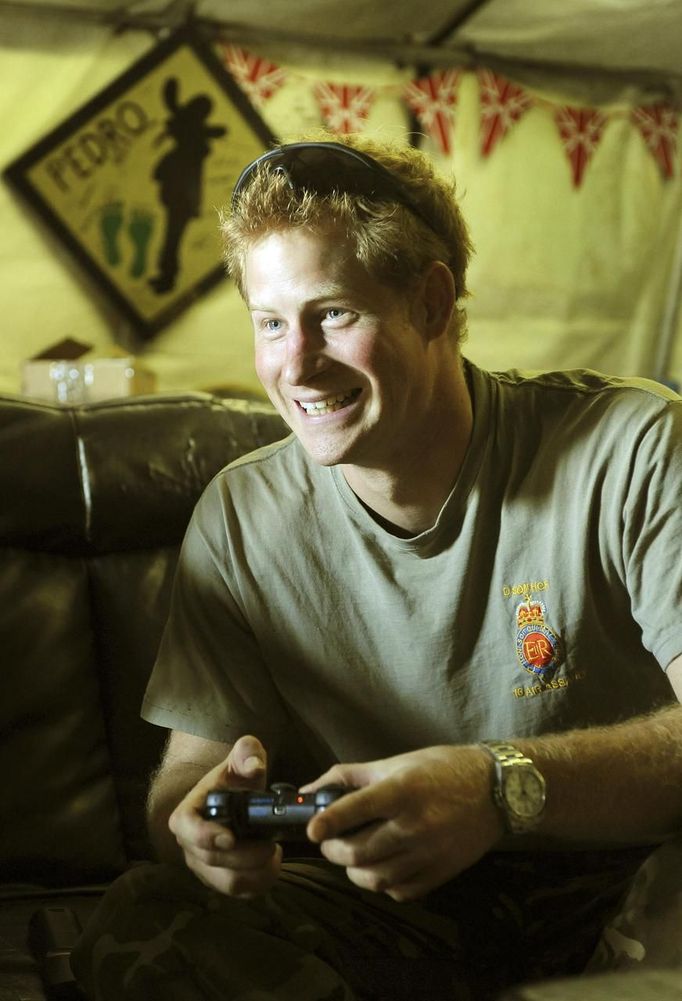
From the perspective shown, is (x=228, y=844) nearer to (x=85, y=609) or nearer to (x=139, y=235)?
(x=85, y=609)

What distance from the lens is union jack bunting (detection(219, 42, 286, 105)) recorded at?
3.20 meters

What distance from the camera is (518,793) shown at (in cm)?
108

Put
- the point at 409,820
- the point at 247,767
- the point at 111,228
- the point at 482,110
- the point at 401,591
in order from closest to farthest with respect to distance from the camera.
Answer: the point at 409,820
the point at 247,767
the point at 401,591
the point at 111,228
the point at 482,110

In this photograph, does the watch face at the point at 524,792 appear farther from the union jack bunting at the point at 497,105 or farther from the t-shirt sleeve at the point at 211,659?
the union jack bunting at the point at 497,105

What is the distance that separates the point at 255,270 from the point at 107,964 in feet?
2.47

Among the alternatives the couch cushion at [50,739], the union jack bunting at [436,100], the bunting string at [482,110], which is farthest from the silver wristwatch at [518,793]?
the union jack bunting at [436,100]

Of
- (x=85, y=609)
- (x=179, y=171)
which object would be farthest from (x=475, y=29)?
(x=85, y=609)

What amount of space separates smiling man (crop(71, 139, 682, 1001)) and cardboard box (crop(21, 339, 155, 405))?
1469mm

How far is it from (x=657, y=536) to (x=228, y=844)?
54cm

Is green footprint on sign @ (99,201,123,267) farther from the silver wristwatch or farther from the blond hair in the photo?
the silver wristwatch

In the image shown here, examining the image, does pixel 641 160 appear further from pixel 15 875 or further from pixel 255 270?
pixel 15 875

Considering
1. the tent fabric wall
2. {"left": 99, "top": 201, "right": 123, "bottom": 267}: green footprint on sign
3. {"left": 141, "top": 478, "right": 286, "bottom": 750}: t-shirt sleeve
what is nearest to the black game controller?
{"left": 141, "top": 478, "right": 286, "bottom": 750}: t-shirt sleeve

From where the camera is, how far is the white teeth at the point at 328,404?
134cm

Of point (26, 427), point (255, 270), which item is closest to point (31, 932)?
point (26, 427)
